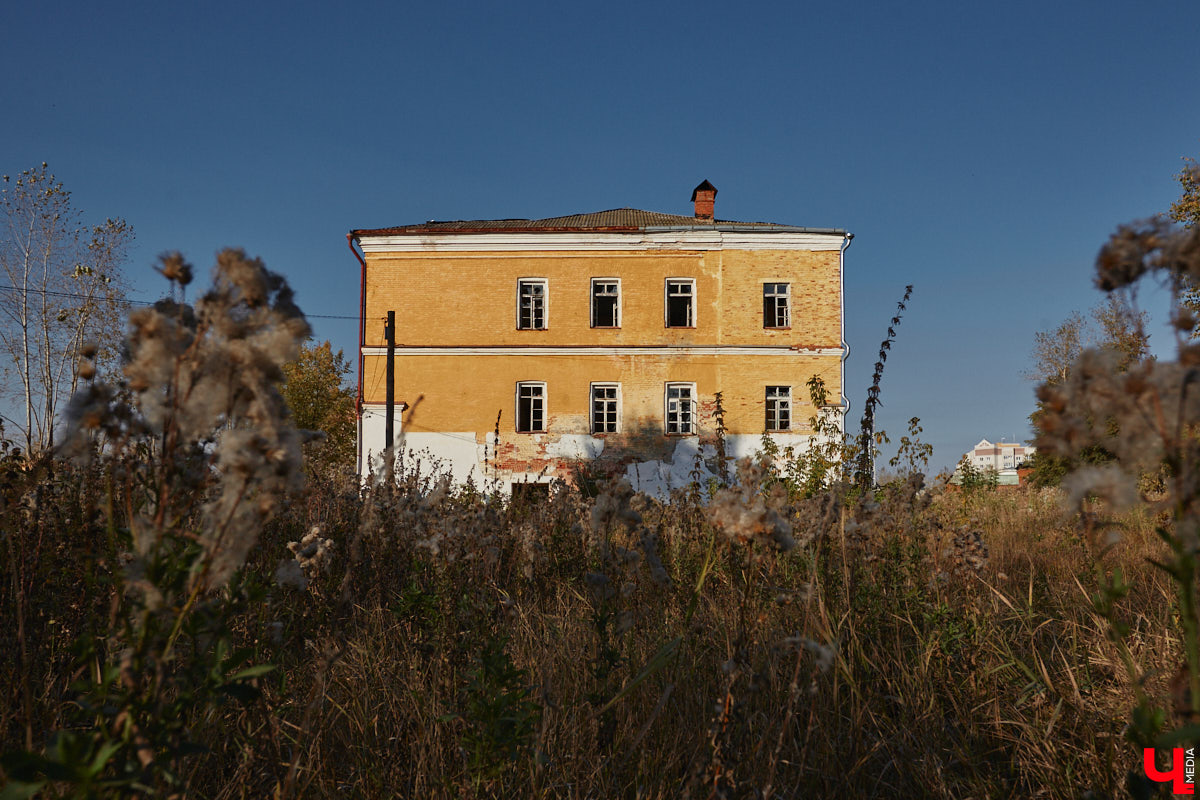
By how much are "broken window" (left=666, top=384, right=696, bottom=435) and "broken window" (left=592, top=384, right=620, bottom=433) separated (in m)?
1.57

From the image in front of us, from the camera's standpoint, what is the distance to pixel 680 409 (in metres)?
20.1

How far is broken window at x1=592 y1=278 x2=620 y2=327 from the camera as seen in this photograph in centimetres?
2072

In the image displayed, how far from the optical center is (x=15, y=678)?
7.52 ft

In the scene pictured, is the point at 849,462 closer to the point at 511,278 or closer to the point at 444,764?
the point at 444,764

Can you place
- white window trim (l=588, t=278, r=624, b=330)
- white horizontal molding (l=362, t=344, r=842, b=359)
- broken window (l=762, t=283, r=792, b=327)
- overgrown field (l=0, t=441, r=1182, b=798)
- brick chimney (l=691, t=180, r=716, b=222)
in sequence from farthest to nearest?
brick chimney (l=691, t=180, r=716, b=222) < broken window (l=762, t=283, r=792, b=327) < white window trim (l=588, t=278, r=624, b=330) < white horizontal molding (l=362, t=344, r=842, b=359) < overgrown field (l=0, t=441, r=1182, b=798)

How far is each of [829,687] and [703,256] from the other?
18882 millimetres

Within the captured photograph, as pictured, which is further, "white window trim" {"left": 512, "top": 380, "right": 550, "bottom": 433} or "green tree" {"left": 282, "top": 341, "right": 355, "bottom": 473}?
"green tree" {"left": 282, "top": 341, "right": 355, "bottom": 473}

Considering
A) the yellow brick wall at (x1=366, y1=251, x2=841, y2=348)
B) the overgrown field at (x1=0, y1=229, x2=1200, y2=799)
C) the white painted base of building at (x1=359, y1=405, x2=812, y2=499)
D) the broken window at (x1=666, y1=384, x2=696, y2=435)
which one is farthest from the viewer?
the yellow brick wall at (x1=366, y1=251, x2=841, y2=348)

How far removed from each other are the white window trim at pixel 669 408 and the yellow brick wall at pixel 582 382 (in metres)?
0.11

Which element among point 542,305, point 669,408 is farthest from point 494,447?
point 669,408

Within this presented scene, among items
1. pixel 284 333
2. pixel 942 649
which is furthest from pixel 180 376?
pixel 942 649

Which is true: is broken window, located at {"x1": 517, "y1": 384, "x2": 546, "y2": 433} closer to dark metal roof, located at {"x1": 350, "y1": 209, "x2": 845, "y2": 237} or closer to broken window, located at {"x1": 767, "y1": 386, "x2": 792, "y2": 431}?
dark metal roof, located at {"x1": 350, "y1": 209, "x2": 845, "y2": 237}

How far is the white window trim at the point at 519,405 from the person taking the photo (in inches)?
780
